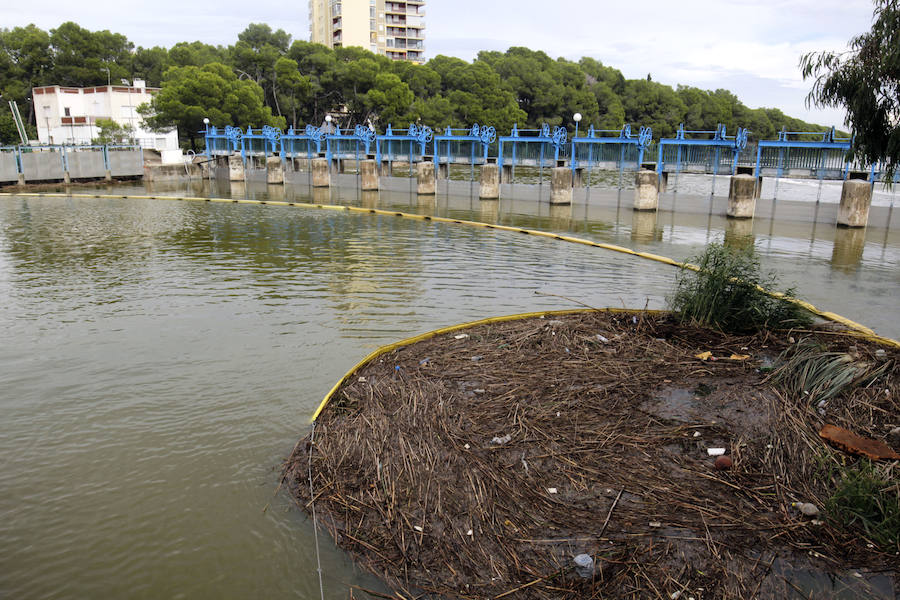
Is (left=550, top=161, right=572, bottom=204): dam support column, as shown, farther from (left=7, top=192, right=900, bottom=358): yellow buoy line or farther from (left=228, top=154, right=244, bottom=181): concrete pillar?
(left=228, top=154, right=244, bottom=181): concrete pillar

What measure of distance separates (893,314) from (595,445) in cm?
847

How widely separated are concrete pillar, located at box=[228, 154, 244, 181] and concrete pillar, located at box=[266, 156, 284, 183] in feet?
10.7

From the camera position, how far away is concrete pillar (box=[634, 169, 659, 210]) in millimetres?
27469

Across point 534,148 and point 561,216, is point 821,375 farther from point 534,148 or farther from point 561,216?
point 534,148

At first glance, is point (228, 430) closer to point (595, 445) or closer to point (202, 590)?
point (202, 590)

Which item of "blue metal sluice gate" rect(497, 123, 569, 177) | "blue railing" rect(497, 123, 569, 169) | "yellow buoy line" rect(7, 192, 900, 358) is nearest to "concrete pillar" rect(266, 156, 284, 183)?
"yellow buoy line" rect(7, 192, 900, 358)

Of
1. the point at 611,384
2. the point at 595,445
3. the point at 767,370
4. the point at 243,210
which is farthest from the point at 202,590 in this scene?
the point at 243,210

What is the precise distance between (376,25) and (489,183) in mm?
81157

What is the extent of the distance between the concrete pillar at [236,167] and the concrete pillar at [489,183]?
2052 centimetres

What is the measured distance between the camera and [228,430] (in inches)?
272

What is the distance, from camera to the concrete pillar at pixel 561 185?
30062mm

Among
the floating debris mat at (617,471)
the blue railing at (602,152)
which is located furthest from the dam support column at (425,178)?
the floating debris mat at (617,471)

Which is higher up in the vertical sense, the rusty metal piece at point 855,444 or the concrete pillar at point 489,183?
the concrete pillar at point 489,183

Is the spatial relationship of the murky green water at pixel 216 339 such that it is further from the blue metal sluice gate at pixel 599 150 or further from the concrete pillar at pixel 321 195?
the concrete pillar at pixel 321 195
